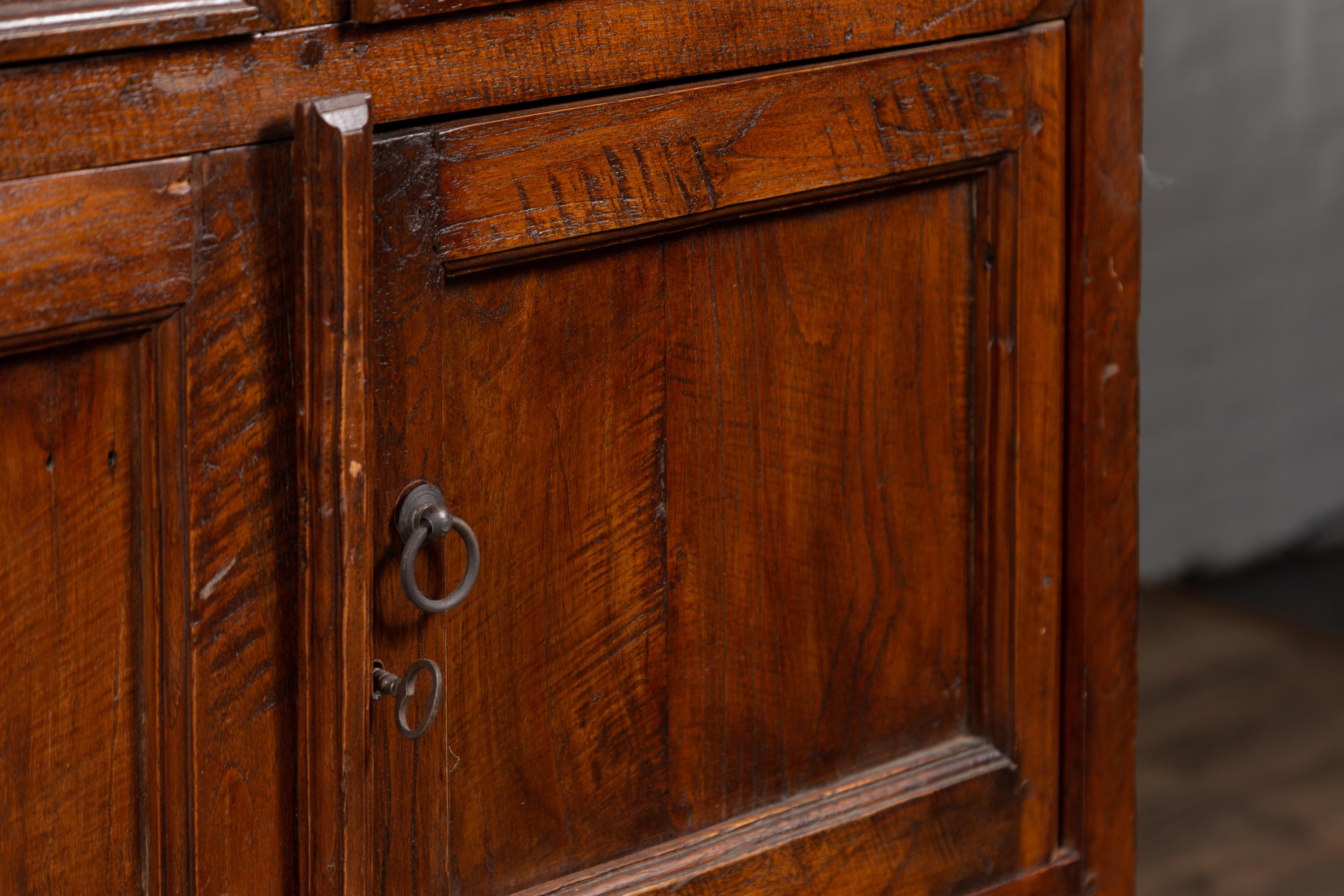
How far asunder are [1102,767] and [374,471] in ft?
1.77

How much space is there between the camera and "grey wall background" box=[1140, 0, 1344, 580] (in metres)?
2.47

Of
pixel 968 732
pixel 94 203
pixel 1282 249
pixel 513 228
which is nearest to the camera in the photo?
pixel 94 203

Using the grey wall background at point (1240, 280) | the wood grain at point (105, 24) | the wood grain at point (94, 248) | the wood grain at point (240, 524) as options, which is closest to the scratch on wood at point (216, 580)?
the wood grain at point (240, 524)

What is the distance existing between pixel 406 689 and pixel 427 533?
73mm

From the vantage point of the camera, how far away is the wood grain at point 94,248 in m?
0.66

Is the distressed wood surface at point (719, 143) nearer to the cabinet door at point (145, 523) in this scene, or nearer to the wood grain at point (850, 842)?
the cabinet door at point (145, 523)

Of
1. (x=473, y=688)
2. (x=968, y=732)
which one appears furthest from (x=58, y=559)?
(x=968, y=732)

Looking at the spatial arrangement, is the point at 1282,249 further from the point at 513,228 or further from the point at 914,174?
the point at 513,228

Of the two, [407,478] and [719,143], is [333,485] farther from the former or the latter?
[719,143]

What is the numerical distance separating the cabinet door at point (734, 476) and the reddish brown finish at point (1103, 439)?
15 mm

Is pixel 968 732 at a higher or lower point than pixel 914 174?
lower

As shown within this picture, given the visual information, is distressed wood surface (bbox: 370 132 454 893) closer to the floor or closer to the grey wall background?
the floor

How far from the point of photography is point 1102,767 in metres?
1.08

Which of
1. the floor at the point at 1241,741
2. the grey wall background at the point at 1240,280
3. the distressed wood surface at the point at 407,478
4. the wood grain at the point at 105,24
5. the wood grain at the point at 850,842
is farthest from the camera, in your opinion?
the grey wall background at the point at 1240,280
